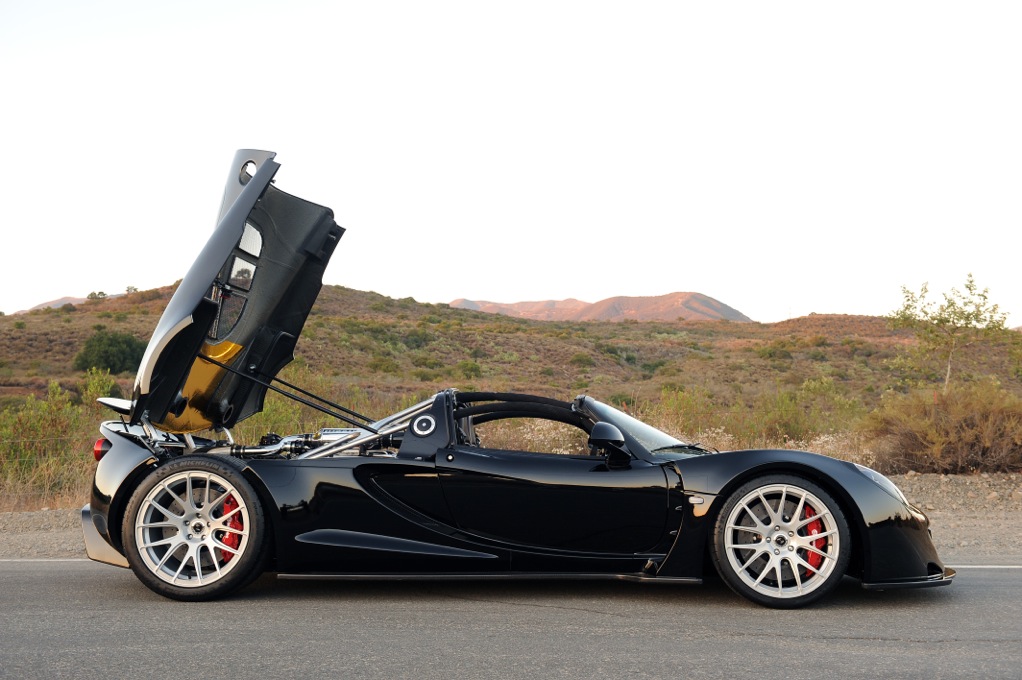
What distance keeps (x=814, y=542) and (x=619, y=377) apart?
4469 cm

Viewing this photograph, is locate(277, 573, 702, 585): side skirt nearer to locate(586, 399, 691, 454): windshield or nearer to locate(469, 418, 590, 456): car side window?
locate(586, 399, 691, 454): windshield

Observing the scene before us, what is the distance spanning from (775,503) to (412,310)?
71088 millimetres

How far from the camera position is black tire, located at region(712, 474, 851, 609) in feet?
17.2

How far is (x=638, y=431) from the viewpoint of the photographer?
5.89 metres

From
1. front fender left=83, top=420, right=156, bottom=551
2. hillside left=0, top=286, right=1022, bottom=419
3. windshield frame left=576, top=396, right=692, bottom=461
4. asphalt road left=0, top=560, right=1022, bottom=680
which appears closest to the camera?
asphalt road left=0, top=560, right=1022, bottom=680

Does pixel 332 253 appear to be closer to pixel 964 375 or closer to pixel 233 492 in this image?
pixel 233 492

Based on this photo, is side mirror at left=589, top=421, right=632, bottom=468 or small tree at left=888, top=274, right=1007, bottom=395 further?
small tree at left=888, top=274, right=1007, bottom=395

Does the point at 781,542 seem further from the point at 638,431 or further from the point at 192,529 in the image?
the point at 192,529

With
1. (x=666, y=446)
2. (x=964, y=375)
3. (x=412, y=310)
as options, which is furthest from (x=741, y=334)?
(x=666, y=446)

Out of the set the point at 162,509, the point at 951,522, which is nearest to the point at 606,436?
the point at 162,509

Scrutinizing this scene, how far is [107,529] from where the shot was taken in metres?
5.73

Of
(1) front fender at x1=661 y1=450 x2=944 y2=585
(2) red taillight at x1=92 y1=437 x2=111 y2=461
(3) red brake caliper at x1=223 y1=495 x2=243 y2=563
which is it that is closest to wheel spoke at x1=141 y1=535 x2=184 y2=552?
(3) red brake caliper at x1=223 y1=495 x2=243 y2=563

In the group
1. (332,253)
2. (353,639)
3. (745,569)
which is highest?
(332,253)

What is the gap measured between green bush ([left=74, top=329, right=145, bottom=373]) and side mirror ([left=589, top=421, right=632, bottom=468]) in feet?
130
